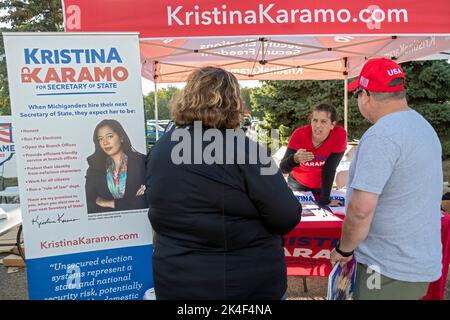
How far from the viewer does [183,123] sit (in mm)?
1373

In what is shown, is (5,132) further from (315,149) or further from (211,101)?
(211,101)

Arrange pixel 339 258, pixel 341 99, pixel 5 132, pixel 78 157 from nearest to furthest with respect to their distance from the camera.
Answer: pixel 339 258 < pixel 78 157 < pixel 5 132 < pixel 341 99

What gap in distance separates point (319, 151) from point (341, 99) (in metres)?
7.88

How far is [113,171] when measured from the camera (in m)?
2.36

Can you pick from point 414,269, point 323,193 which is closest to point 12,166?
point 323,193

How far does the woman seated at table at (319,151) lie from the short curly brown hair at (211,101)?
144cm

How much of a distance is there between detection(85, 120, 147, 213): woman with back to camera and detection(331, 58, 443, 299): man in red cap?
1.37m

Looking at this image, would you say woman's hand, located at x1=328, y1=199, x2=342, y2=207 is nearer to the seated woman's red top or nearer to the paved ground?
the seated woman's red top

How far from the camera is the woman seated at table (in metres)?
2.84

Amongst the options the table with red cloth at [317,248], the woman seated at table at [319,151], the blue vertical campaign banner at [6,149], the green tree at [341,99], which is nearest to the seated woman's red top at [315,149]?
the woman seated at table at [319,151]

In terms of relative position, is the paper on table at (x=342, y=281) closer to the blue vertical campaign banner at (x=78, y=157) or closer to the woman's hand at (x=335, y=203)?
the woman's hand at (x=335, y=203)

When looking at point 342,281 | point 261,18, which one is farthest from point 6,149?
point 342,281

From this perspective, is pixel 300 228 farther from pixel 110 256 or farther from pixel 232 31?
pixel 232 31
